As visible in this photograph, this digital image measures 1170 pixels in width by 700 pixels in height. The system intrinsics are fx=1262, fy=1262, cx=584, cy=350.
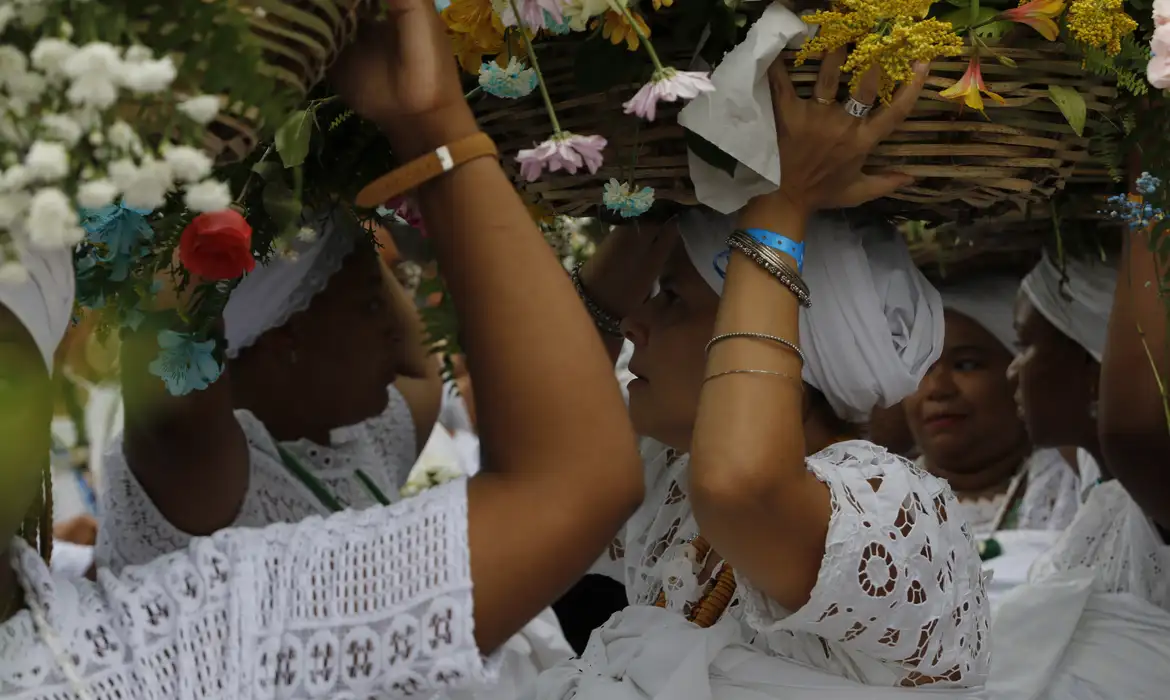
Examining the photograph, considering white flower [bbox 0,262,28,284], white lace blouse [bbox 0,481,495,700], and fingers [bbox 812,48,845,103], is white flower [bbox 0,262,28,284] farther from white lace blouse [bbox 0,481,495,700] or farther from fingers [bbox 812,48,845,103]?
fingers [bbox 812,48,845,103]

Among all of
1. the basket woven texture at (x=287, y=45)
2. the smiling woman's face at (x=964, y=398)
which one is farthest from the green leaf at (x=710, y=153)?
the smiling woman's face at (x=964, y=398)


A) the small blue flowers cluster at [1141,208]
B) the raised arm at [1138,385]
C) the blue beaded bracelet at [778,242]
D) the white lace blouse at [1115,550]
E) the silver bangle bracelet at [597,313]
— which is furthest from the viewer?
the white lace blouse at [1115,550]

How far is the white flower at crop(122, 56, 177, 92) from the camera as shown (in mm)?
847

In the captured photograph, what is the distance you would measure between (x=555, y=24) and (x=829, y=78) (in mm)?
371

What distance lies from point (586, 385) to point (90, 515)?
130 inches

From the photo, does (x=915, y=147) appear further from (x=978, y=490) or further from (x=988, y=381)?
(x=978, y=490)

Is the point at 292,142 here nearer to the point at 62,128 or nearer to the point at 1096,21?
the point at 62,128

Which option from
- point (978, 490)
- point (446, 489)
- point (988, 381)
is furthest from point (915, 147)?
point (978, 490)

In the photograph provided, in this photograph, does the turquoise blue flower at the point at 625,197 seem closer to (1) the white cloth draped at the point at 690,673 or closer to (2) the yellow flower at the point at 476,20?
(2) the yellow flower at the point at 476,20

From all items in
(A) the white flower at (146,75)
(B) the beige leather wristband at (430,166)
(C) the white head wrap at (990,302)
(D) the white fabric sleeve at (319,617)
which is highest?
(A) the white flower at (146,75)

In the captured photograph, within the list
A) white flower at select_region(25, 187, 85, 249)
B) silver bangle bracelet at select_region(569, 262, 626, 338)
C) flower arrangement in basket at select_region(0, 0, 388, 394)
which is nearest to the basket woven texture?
flower arrangement in basket at select_region(0, 0, 388, 394)

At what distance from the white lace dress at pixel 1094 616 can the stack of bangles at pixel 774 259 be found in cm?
86

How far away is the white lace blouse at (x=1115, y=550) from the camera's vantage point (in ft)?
7.92

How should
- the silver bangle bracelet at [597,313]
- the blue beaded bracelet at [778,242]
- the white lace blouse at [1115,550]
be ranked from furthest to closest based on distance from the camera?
the white lace blouse at [1115,550]
the silver bangle bracelet at [597,313]
the blue beaded bracelet at [778,242]
